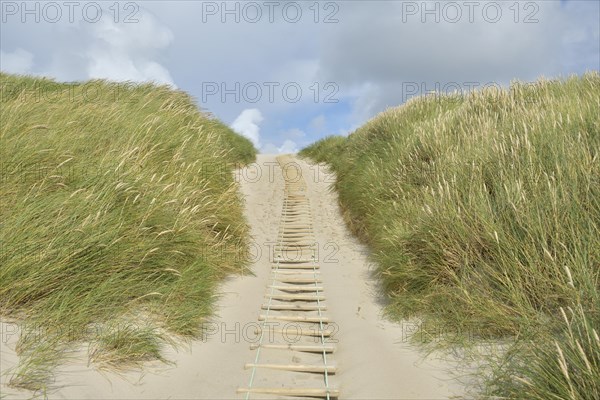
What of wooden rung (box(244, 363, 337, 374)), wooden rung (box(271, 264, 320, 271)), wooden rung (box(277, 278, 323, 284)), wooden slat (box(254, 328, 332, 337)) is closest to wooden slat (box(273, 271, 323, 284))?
wooden rung (box(277, 278, 323, 284))

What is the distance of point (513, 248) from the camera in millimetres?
4547

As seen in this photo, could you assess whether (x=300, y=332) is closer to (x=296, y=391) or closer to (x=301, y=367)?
(x=301, y=367)

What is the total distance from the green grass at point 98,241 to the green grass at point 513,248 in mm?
2630

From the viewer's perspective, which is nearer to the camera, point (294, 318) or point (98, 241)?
point (98, 241)

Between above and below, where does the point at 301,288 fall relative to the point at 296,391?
above

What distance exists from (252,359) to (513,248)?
2.88 m

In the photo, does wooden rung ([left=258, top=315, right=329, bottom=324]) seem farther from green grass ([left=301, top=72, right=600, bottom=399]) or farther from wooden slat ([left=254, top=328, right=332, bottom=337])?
green grass ([left=301, top=72, right=600, bottom=399])

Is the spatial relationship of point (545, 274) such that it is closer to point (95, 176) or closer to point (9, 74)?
point (95, 176)

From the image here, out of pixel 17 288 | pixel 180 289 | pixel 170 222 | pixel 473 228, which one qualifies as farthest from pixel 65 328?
pixel 473 228

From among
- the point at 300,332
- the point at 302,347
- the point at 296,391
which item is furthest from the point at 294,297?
the point at 296,391

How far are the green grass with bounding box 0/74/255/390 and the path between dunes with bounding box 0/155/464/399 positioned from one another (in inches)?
7.4

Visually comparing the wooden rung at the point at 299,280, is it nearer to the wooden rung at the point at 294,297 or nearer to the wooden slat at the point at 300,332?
the wooden rung at the point at 294,297

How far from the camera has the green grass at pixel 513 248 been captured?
3.06 m

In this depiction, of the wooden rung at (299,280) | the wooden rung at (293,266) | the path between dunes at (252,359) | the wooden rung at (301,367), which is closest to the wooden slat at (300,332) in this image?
the path between dunes at (252,359)
